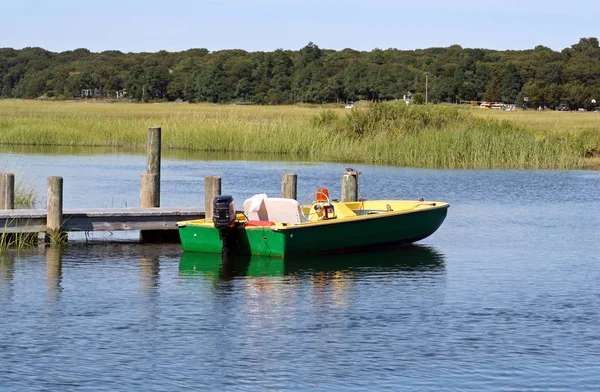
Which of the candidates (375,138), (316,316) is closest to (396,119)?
(375,138)

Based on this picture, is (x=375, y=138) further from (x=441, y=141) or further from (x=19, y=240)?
(x=19, y=240)

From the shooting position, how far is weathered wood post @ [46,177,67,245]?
768 inches

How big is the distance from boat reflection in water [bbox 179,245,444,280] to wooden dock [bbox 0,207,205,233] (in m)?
1.04

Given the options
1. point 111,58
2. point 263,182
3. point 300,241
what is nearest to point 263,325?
point 300,241

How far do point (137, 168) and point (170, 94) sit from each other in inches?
4095

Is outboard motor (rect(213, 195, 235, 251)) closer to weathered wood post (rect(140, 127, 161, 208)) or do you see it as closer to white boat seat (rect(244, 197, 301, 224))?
white boat seat (rect(244, 197, 301, 224))

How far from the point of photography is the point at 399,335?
13.9 m

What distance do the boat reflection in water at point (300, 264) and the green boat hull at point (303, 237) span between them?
0.47 ft

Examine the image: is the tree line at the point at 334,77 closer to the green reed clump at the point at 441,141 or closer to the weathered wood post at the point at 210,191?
the green reed clump at the point at 441,141

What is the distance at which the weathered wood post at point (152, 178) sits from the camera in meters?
21.8

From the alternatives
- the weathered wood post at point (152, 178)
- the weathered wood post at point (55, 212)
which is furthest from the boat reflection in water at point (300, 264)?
the weathered wood post at point (55, 212)

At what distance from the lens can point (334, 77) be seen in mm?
127750

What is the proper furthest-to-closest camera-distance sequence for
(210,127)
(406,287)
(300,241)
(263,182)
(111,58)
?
1. (111,58)
2. (210,127)
3. (263,182)
4. (300,241)
5. (406,287)

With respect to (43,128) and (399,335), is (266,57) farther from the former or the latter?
(399,335)
